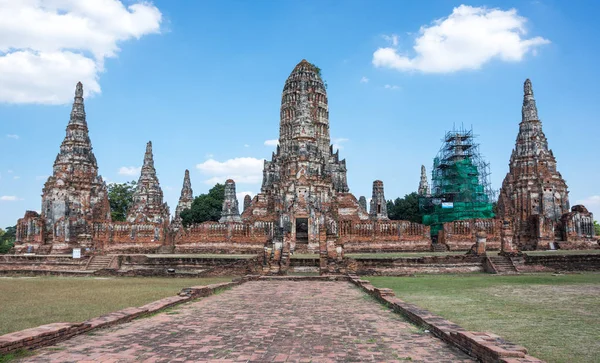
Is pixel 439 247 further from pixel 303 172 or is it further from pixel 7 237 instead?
pixel 7 237

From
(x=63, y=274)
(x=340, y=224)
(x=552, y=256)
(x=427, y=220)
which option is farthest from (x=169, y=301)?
(x=427, y=220)

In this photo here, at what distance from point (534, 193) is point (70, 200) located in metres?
32.1

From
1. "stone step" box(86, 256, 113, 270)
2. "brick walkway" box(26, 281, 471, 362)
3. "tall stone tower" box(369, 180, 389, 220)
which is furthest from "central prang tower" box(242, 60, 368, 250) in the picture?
→ "brick walkway" box(26, 281, 471, 362)

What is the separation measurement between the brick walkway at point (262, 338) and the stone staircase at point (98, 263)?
1545 cm

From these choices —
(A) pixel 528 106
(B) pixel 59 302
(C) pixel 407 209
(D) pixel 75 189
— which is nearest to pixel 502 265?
(B) pixel 59 302

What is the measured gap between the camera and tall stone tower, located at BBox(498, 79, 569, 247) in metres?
37.3

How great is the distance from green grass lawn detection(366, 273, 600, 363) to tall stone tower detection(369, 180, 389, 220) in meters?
26.5

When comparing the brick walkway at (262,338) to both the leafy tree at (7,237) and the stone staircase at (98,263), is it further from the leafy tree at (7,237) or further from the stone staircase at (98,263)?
the leafy tree at (7,237)

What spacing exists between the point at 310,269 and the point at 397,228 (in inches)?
488

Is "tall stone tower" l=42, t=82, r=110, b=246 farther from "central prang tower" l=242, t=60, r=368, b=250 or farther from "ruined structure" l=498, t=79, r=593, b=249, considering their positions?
"ruined structure" l=498, t=79, r=593, b=249

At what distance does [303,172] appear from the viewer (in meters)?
35.2

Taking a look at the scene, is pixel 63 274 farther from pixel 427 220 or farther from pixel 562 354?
pixel 427 220

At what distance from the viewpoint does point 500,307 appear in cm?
A: 1078

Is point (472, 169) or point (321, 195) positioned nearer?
point (321, 195)
